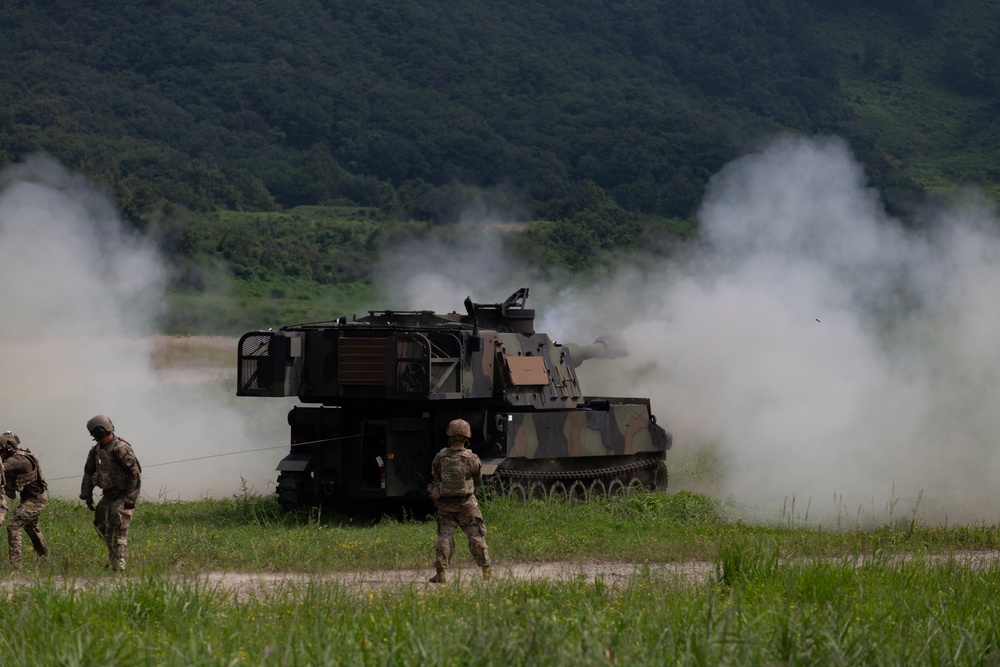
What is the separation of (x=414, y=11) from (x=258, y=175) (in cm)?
2896

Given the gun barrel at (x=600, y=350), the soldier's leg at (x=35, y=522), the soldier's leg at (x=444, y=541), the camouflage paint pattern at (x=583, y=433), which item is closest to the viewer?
the soldier's leg at (x=444, y=541)

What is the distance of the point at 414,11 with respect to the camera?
9438 centimetres

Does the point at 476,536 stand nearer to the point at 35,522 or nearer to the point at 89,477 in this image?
the point at 89,477

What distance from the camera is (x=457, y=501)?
1392cm

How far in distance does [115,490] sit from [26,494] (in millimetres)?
1073

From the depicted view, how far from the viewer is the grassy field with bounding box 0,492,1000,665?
9547 mm

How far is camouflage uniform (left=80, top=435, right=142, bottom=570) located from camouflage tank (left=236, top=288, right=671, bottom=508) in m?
4.62

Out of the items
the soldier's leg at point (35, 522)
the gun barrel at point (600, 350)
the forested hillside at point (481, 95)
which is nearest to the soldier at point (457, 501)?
the soldier's leg at point (35, 522)

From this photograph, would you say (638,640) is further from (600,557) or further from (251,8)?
(251,8)

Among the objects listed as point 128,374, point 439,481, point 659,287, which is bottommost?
point 439,481

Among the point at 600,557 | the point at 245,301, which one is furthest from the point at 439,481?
the point at 245,301

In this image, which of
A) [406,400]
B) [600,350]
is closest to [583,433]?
[406,400]

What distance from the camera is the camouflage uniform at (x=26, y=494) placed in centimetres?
1467

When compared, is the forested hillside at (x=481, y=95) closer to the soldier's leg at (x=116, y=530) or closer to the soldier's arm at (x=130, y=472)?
the soldier's arm at (x=130, y=472)
